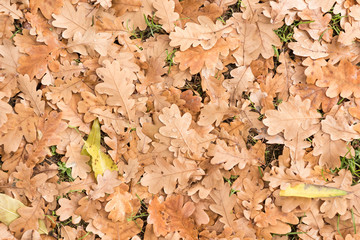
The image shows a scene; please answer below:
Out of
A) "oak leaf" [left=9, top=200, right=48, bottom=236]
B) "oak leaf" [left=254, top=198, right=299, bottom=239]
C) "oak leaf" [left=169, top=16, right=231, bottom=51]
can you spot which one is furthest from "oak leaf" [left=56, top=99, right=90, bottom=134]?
"oak leaf" [left=254, top=198, right=299, bottom=239]

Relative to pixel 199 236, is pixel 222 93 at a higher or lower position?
higher

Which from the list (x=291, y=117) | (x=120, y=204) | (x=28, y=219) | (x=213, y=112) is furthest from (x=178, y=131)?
(x=28, y=219)

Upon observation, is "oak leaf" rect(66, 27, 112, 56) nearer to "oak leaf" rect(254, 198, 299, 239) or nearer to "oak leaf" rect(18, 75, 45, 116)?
"oak leaf" rect(18, 75, 45, 116)

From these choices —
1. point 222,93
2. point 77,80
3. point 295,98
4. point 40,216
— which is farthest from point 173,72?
point 40,216

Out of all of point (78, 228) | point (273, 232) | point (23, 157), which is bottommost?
point (273, 232)

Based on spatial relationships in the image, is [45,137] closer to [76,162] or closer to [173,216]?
[76,162]

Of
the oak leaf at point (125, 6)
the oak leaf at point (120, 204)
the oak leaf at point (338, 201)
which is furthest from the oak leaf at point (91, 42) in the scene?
the oak leaf at point (338, 201)

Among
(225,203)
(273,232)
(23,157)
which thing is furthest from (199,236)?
(23,157)

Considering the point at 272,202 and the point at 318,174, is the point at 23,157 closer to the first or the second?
the point at 272,202
